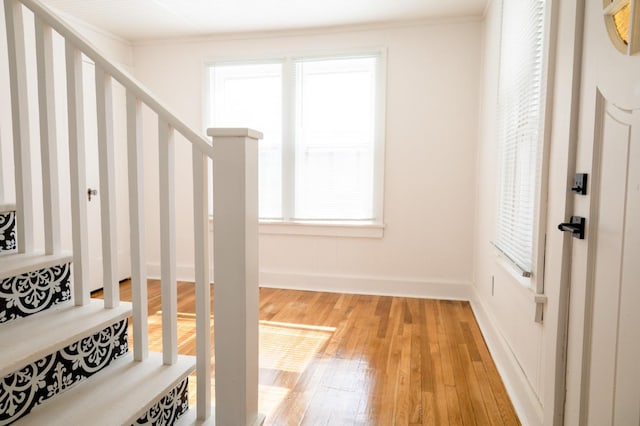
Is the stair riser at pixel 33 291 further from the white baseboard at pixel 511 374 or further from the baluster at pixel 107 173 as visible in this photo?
the white baseboard at pixel 511 374

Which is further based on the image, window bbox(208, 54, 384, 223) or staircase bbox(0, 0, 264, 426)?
window bbox(208, 54, 384, 223)

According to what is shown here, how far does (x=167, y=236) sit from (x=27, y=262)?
0.49m

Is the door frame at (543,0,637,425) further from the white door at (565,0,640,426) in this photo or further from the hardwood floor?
the hardwood floor

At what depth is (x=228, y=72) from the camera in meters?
4.25

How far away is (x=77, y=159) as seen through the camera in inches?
56.8

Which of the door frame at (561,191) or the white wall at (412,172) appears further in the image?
the white wall at (412,172)

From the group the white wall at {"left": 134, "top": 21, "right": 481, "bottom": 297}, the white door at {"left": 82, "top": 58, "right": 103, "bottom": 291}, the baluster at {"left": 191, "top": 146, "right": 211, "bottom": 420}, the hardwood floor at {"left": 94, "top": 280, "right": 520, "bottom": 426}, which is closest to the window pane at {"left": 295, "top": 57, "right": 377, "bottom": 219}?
the white wall at {"left": 134, "top": 21, "right": 481, "bottom": 297}

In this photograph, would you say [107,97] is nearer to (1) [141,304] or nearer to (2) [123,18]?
(1) [141,304]

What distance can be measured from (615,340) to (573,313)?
32 cm

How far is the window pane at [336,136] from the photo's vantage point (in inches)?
155

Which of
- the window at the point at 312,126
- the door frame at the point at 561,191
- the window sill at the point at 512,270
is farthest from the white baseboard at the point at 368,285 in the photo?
the door frame at the point at 561,191

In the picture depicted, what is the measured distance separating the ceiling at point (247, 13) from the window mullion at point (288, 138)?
0.45 meters

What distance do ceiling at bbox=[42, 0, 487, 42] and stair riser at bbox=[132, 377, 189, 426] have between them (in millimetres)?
3054

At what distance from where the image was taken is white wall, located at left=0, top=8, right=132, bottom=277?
10.3 ft
